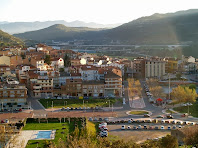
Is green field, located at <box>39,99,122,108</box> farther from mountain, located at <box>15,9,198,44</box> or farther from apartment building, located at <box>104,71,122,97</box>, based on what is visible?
mountain, located at <box>15,9,198,44</box>

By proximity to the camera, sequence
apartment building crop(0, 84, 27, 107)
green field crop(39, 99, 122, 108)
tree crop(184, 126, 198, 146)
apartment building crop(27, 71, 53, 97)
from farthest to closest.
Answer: apartment building crop(27, 71, 53, 97) → green field crop(39, 99, 122, 108) → apartment building crop(0, 84, 27, 107) → tree crop(184, 126, 198, 146)

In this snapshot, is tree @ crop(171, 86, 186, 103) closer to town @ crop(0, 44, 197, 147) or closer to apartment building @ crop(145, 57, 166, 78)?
town @ crop(0, 44, 197, 147)

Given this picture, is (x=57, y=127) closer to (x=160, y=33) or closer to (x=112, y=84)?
(x=112, y=84)

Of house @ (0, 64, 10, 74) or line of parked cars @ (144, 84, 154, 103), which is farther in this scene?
house @ (0, 64, 10, 74)

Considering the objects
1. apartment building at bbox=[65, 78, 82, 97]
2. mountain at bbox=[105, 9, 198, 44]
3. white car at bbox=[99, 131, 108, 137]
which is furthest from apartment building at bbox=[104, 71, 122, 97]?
mountain at bbox=[105, 9, 198, 44]

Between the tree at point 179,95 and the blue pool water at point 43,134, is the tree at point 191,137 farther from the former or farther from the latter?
the tree at point 179,95

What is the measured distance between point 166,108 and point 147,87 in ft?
17.5

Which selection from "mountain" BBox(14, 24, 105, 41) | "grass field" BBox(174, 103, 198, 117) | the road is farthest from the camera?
"mountain" BBox(14, 24, 105, 41)

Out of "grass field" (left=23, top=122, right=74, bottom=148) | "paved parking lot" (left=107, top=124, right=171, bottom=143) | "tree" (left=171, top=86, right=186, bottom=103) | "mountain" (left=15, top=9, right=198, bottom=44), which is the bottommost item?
"paved parking lot" (left=107, top=124, right=171, bottom=143)

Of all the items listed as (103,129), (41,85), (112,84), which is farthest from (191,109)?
(41,85)

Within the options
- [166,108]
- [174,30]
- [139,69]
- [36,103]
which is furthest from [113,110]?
[174,30]

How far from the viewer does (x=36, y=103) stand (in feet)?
66.0

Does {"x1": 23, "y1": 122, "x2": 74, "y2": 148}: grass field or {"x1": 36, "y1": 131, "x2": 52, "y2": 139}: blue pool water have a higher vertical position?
{"x1": 23, "y1": 122, "x2": 74, "y2": 148}: grass field

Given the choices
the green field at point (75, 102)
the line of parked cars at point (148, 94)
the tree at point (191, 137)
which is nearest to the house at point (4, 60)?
the green field at point (75, 102)
